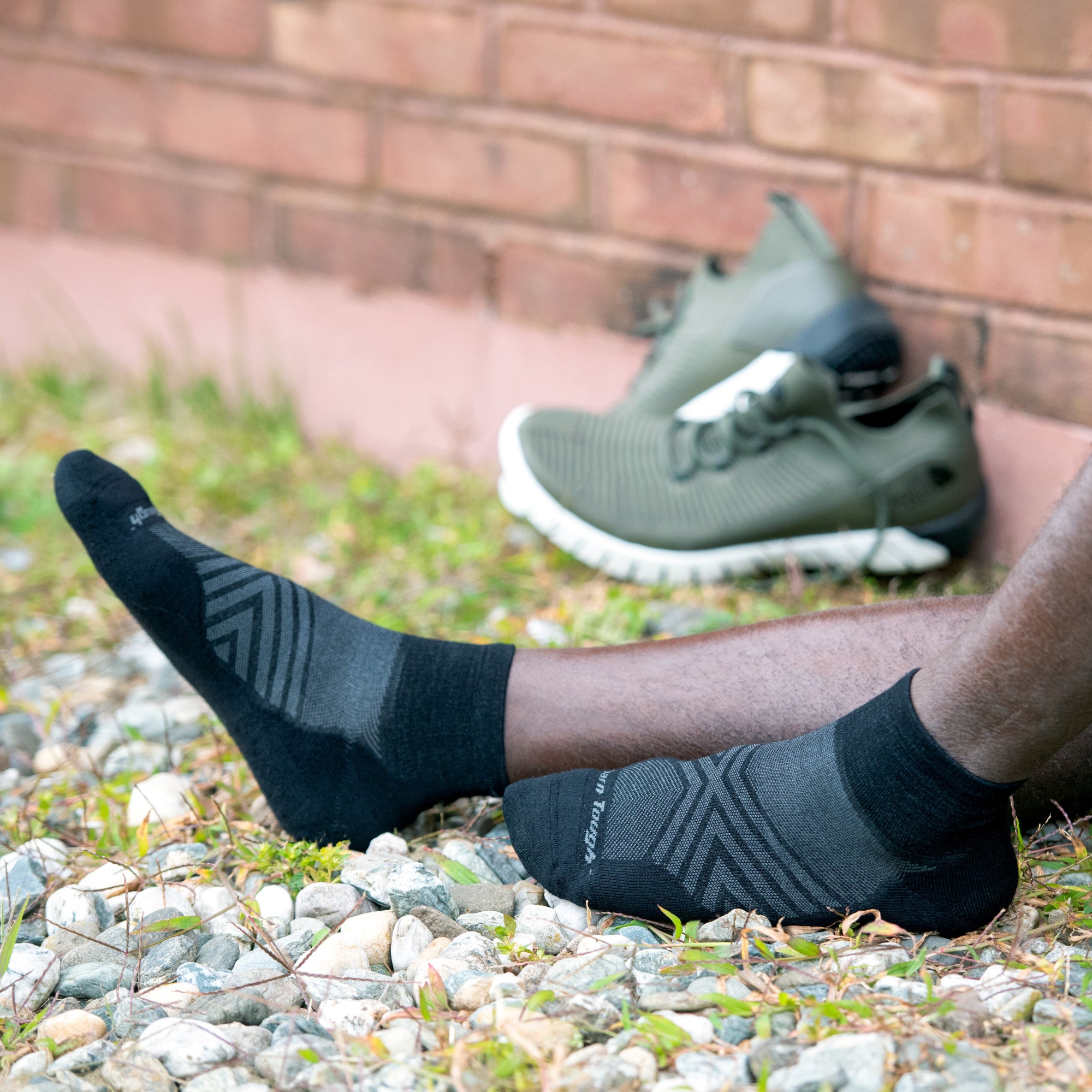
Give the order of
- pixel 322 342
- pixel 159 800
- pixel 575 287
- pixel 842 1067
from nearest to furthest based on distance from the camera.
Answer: pixel 842 1067 < pixel 159 800 < pixel 575 287 < pixel 322 342

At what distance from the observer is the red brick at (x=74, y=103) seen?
223 centimetres

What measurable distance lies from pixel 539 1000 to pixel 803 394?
95 centimetres

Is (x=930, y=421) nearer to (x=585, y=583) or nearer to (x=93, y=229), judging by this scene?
(x=585, y=583)

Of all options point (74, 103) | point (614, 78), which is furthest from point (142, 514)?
point (74, 103)

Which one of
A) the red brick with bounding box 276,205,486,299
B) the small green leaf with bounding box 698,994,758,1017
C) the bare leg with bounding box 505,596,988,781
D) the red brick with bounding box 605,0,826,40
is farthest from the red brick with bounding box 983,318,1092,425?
the small green leaf with bounding box 698,994,758,1017

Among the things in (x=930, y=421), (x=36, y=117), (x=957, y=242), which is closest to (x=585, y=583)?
(x=930, y=421)

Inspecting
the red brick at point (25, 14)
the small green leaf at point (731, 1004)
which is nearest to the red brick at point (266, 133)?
the red brick at point (25, 14)

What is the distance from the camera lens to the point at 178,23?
213 centimetres

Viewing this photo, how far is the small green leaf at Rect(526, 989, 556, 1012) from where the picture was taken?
85 cm

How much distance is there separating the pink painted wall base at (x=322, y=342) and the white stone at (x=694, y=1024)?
1.25m

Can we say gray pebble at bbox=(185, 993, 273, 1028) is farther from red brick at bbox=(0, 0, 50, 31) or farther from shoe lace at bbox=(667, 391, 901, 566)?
red brick at bbox=(0, 0, 50, 31)

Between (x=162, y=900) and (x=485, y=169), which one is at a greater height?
(x=485, y=169)

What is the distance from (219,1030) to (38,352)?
1925 mm

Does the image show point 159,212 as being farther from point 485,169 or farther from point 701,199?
point 701,199
